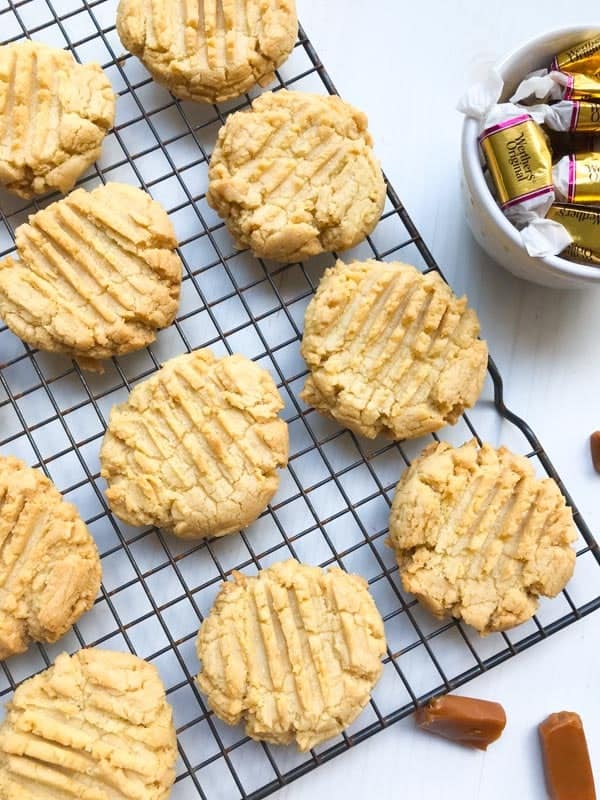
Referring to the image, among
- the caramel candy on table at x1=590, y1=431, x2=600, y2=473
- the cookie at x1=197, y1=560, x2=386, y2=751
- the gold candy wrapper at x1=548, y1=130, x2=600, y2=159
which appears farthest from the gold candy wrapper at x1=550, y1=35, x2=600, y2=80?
the cookie at x1=197, y1=560, x2=386, y2=751

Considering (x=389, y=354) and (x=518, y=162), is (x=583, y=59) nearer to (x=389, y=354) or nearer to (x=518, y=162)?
(x=518, y=162)

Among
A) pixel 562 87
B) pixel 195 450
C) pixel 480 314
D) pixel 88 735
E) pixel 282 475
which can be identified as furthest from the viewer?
pixel 480 314

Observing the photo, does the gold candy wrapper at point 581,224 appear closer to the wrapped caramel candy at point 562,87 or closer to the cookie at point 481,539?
the wrapped caramel candy at point 562,87

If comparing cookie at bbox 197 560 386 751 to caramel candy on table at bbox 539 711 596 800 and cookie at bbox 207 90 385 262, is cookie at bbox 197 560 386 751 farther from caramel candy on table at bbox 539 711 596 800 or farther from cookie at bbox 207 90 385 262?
cookie at bbox 207 90 385 262

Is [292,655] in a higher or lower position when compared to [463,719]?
higher

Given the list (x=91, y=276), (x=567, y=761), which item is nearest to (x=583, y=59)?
(x=91, y=276)

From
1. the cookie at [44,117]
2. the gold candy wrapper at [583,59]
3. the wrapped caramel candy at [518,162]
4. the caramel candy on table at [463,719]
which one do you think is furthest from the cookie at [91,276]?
the caramel candy on table at [463,719]

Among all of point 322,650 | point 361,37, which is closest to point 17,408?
point 322,650
